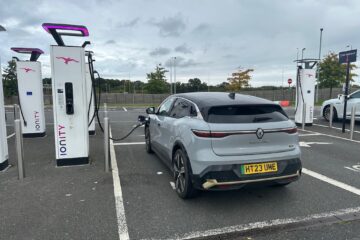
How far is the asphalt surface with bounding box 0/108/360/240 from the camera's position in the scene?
3.01m

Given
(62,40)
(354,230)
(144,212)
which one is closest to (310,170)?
(354,230)

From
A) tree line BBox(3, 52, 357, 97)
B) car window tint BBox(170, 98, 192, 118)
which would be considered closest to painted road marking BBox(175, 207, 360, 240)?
car window tint BBox(170, 98, 192, 118)

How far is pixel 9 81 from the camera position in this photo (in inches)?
1233

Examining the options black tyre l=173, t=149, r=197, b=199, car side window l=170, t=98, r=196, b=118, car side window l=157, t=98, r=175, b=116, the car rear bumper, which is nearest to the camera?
the car rear bumper

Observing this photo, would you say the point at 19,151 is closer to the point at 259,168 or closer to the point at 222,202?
the point at 222,202

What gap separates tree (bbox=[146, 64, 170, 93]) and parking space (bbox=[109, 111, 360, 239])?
37220 millimetres

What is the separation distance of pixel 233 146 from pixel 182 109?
129 centimetres

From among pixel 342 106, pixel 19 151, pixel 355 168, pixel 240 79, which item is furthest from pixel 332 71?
pixel 19 151

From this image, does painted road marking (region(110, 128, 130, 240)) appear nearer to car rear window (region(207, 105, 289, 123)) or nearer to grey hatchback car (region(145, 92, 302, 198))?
grey hatchback car (region(145, 92, 302, 198))

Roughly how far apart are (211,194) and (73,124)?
3.11 m

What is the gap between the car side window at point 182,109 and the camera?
3980 millimetres

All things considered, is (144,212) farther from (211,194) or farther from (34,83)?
(34,83)

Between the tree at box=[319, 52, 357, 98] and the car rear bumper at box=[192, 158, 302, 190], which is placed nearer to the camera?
the car rear bumper at box=[192, 158, 302, 190]

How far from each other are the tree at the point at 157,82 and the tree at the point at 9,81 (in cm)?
1849
